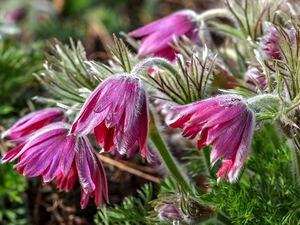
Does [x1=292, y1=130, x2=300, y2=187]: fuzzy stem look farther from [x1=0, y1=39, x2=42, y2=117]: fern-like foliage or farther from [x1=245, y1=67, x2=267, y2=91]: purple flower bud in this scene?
[x1=0, y1=39, x2=42, y2=117]: fern-like foliage

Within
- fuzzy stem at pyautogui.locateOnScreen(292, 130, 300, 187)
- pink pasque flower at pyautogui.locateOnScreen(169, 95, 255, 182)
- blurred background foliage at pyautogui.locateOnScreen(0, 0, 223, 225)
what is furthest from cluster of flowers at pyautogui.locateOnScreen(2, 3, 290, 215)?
blurred background foliage at pyautogui.locateOnScreen(0, 0, 223, 225)

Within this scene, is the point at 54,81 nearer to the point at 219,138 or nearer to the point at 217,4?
the point at 219,138

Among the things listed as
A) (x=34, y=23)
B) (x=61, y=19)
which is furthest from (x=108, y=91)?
(x=61, y=19)

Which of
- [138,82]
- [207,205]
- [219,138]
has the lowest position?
[207,205]

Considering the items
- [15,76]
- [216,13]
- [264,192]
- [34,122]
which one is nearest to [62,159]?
[34,122]

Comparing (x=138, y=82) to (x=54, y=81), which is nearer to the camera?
(x=138, y=82)
